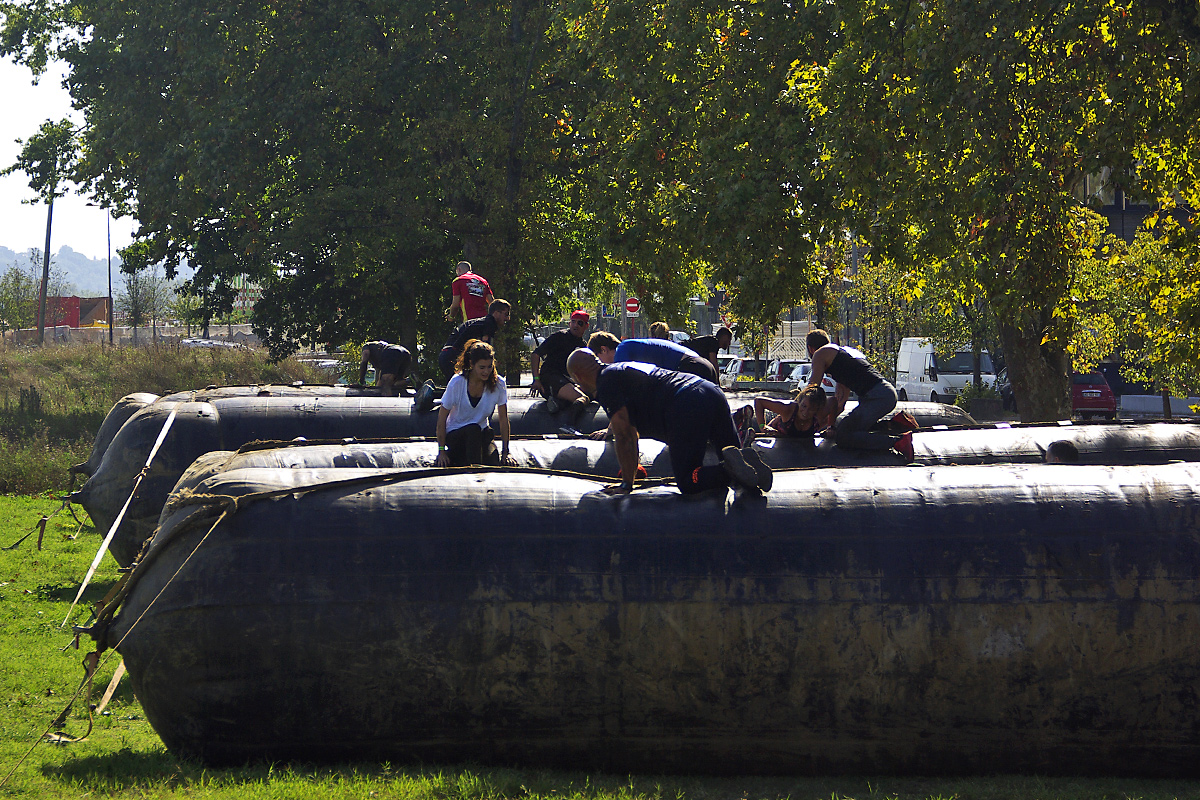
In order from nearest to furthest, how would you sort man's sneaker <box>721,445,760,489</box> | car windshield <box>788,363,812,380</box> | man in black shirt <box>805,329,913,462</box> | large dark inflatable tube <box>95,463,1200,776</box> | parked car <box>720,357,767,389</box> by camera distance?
large dark inflatable tube <box>95,463,1200,776</box> < man's sneaker <box>721,445,760,489</box> < man in black shirt <box>805,329,913,462</box> < car windshield <box>788,363,812,380</box> < parked car <box>720,357,767,389</box>

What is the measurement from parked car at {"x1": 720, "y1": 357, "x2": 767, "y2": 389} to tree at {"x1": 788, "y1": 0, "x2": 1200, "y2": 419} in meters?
26.0

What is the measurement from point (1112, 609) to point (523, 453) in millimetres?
5510

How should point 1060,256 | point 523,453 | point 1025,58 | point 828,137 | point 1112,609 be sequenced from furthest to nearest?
point 828,137, point 1060,256, point 1025,58, point 523,453, point 1112,609

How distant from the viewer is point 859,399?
34.8 ft

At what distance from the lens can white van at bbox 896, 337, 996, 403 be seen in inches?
1348

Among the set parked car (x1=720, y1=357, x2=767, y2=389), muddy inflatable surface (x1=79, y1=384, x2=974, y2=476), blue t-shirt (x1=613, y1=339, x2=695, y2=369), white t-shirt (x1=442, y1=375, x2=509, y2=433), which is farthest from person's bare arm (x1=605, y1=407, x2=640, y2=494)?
parked car (x1=720, y1=357, x2=767, y2=389)

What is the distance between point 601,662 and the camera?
20.3 feet

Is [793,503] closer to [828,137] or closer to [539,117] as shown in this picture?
[828,137]

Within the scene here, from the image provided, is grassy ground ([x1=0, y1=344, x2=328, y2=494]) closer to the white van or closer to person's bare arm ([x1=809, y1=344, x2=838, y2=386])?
person's bare arm ([x1=809, y1=344, x2=838, y2=386])

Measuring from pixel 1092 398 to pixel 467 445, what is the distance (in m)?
23.9

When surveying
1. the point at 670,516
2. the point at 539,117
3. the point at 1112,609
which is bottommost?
the point at 1112,609

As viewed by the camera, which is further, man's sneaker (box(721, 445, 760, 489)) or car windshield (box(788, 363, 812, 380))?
car windshield (box(788, 363, 812, 380))

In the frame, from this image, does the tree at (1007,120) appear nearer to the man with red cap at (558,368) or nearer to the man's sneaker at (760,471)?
the man with red cap at (558,368)

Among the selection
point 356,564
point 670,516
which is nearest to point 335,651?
point 356,564
